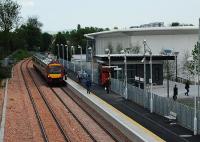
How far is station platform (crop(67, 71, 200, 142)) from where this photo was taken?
75.9 feet

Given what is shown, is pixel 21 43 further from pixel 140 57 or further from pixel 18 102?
pixel 18 102

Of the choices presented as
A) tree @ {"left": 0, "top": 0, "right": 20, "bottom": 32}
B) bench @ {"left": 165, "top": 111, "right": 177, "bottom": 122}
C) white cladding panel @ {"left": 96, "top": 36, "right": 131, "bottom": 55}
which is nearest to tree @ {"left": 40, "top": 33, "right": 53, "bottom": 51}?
white cladding panel @ {"left": 96, "top": 36, "right": 131, "bottom": 55}

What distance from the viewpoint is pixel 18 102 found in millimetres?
39938

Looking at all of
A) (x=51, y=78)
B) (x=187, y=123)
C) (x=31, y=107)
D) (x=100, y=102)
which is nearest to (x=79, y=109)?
(x=100, y=102)

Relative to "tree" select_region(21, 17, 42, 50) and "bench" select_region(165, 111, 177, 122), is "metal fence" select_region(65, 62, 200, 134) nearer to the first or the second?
"bench" select_region(165, 111, 177, 122)

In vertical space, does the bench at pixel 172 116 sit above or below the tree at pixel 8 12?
below

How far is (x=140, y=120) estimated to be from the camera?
27922 millimetres

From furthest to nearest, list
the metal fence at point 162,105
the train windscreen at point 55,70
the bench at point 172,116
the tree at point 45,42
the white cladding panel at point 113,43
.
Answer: the tree at point 45,42
the white cladding panel at point 113,43
the train windscreen at point 55,70
the bench at point 172,116
the metal fence at point 162,105

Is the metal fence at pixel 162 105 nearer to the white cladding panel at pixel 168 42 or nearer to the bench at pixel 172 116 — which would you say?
the bench at pixel 172 116

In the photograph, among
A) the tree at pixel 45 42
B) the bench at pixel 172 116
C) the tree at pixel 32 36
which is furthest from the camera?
the tree at pixel 45 42

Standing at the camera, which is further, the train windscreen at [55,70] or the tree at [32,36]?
the tree at [32,36]

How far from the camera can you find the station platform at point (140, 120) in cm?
2314

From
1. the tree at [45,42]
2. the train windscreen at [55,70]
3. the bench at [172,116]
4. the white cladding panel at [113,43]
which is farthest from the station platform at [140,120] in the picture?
the tree at [45,42]

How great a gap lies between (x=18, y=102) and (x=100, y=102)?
25.9ft
